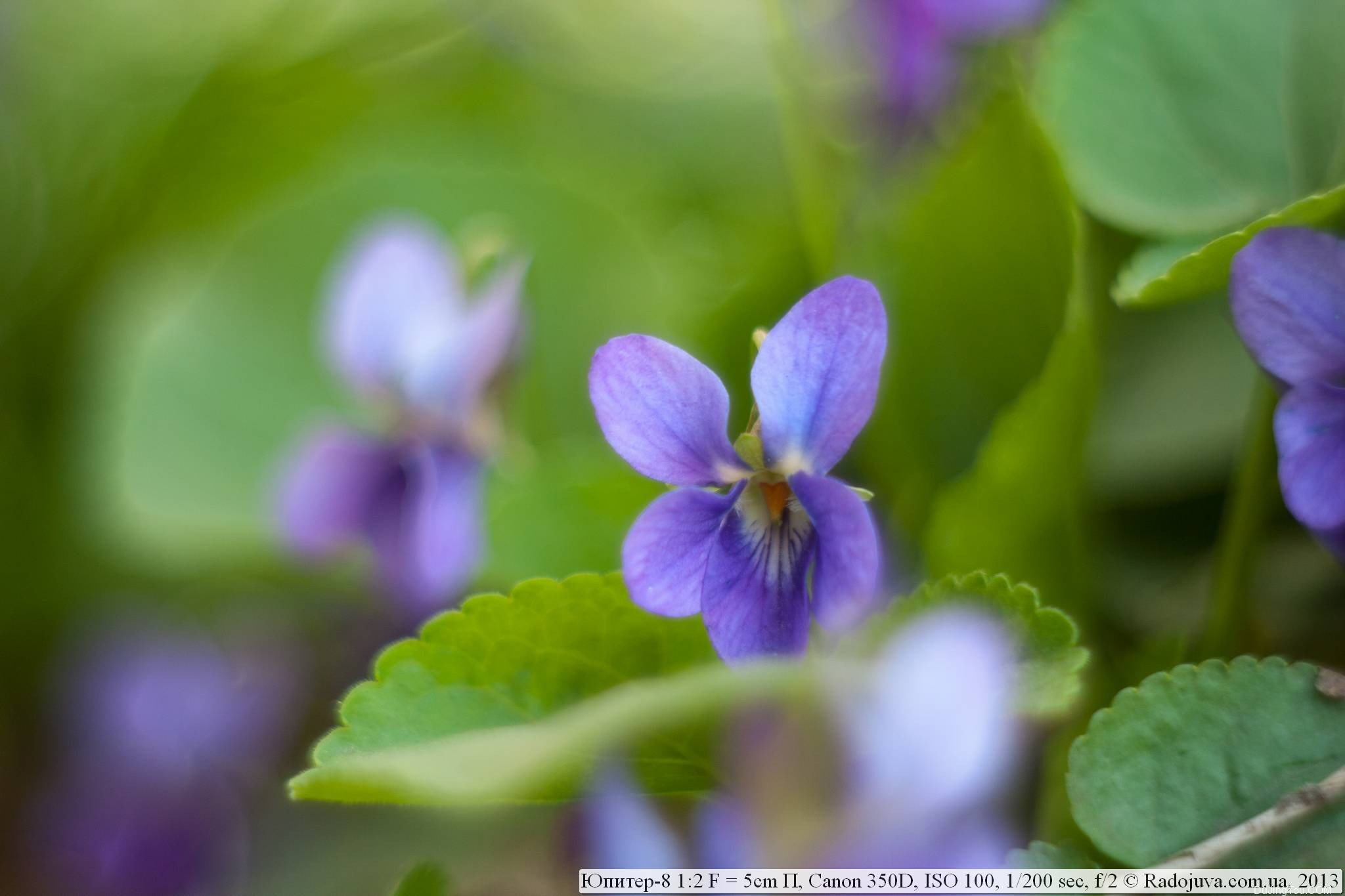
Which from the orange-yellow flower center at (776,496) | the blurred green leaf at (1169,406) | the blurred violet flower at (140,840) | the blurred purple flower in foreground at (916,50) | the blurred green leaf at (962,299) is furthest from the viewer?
the blurred violet flower at (140,840)

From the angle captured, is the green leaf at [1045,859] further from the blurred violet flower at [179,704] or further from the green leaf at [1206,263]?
the blurred violet flower at [179,704]

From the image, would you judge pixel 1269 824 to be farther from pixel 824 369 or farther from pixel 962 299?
pixel 962 299

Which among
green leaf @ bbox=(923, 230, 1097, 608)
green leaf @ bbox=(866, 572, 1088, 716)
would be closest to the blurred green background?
green leaf @ bbox=(923, 230, 1097, 608)

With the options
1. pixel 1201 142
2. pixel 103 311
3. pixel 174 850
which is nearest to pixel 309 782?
pixel 1201 142

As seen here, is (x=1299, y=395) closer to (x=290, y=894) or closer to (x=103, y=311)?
(x=290, y=894)

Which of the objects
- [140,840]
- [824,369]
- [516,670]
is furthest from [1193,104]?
[140,840]

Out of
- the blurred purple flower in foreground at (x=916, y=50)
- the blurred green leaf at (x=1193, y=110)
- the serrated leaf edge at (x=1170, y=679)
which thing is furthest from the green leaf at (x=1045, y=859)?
the blurred purple flower in foreground at (x=916, y=50)

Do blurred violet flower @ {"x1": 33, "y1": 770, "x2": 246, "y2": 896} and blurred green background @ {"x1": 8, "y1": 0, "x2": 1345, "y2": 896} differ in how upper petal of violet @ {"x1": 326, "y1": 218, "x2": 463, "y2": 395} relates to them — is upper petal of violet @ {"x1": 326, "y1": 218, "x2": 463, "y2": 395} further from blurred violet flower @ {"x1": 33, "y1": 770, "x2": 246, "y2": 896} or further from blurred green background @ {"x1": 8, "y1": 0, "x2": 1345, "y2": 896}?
blurred violet flower @ {"x1": 33, "y1": 770, "x2": 246, "y2": 896}
